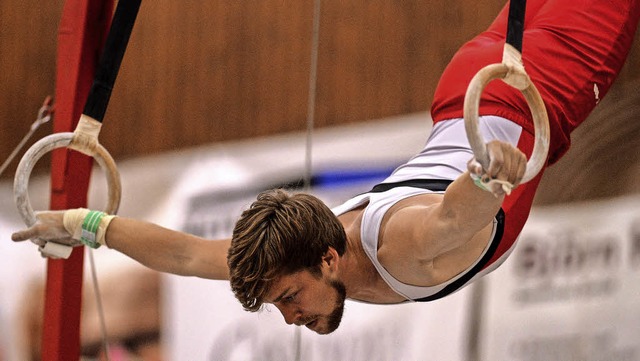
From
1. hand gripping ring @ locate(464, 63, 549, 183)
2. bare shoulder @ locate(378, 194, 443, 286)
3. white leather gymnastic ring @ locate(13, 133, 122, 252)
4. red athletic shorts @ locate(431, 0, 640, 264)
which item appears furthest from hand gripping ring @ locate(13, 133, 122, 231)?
hand gripping ring @ locate(464, 63, 549, 183)

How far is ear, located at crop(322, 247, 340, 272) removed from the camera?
1.92 meters

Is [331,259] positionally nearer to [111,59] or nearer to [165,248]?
[165,248]

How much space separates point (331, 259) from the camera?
193cm

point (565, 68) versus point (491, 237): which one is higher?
point (565, 68)

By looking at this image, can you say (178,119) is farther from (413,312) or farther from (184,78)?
(413,312)

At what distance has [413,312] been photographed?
311cm

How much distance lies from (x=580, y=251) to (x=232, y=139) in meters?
1.54

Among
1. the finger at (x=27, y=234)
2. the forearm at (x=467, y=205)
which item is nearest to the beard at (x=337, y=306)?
the forearm at (x=467, y=205)

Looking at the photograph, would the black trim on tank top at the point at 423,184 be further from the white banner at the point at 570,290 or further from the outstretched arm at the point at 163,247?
the white banner at the point at 570,290

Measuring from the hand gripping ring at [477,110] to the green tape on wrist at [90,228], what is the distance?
1.06 meters

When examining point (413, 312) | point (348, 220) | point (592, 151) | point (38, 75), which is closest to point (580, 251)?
point (592, 151)

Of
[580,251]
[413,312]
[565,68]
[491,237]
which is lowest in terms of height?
[413,312]

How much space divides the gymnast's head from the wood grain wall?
156 centimetres

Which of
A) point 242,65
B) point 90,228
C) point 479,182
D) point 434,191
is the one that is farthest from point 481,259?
point 242,65
